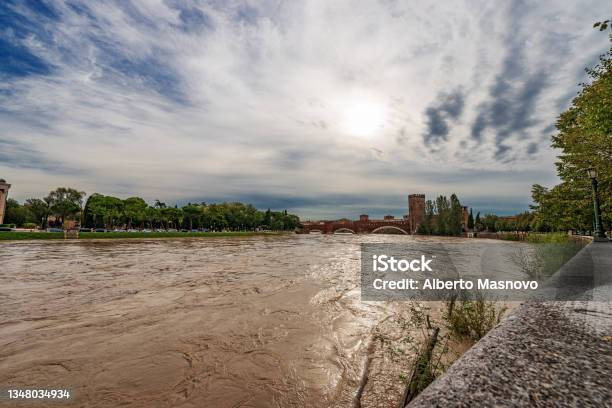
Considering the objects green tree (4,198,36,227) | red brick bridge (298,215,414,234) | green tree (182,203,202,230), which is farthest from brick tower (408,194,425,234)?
green tree (4,198,36,227)

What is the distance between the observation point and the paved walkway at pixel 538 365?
5.82 ft

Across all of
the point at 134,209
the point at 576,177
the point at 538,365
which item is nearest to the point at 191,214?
the point at 134,209

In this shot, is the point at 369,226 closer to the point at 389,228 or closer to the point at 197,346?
the point at 389,228

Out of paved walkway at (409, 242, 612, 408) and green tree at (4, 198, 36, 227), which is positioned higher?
green tree at (4, 198, 36, 227)

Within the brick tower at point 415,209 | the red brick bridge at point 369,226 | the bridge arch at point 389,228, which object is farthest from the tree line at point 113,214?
the brick tower at point 415,209

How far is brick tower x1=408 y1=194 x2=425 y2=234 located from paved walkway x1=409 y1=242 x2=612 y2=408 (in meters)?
119

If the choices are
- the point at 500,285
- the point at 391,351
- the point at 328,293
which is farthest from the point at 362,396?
the point at 500,285

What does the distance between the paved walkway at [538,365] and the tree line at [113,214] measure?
83.9 meters

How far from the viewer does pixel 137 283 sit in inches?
460

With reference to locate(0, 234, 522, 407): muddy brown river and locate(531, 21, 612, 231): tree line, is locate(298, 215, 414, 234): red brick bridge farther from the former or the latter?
locate(0, 234, 522, 407): muddy brown river

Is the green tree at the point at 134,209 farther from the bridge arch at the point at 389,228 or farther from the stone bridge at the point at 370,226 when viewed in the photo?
the bridge arch at the point at 389,228

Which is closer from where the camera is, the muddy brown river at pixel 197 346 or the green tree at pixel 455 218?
the muddy brown river at pixel 197 346

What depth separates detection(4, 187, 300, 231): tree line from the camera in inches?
2822

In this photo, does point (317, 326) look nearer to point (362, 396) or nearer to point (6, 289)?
point (362, 396)
